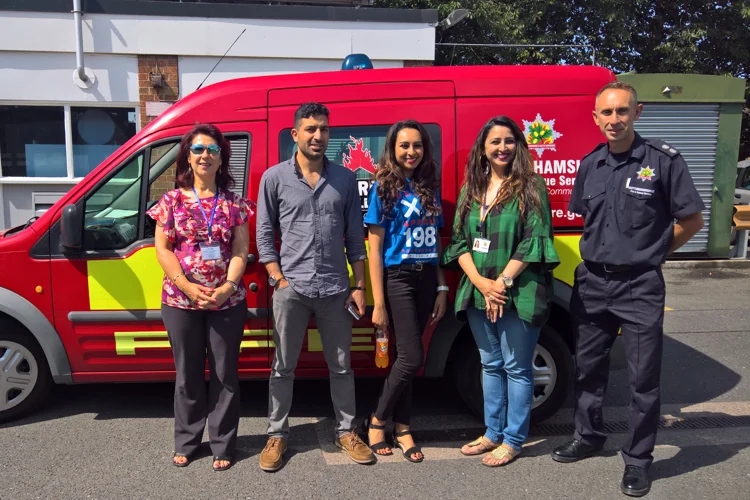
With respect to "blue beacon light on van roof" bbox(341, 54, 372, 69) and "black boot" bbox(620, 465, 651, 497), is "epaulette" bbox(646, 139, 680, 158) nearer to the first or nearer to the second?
"black boot" bbox(620, 465, 651, 497)

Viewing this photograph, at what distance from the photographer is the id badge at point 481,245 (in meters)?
3.21

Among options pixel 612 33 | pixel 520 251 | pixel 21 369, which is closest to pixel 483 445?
pixel 520 251

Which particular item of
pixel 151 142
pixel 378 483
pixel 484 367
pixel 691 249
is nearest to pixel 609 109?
pixel 484 367

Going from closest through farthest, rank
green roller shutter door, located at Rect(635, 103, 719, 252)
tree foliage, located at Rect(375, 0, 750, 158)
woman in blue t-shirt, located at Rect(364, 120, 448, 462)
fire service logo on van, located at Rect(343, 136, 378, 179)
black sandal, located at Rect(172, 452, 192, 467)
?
woman in blue t-shirt, located at Rect(364, 120, 448, 462)
black sandal, located at Rect(172, 452, 192, 467)
fire service logo on van, located at Rect(343, 136, 378, 179)
green roller shutter door, located at Rect(635, 103, 719, 252)
tree foliage, located at Rect(375, 0, 750, 158)

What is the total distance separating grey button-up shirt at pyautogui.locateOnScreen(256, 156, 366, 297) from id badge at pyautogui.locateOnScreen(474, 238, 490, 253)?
737mm

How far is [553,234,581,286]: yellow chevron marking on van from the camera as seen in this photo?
12.0ft

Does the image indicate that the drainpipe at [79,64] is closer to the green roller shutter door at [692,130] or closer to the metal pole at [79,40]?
the metal pole at [79,40]

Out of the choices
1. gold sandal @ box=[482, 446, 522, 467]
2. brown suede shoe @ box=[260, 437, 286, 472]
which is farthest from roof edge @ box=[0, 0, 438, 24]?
gold sandal @ box=[482, 446, 522, 467]

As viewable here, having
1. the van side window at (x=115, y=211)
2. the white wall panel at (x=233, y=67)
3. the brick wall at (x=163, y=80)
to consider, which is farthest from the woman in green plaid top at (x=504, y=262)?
the brick wall at (x=163, y=80)

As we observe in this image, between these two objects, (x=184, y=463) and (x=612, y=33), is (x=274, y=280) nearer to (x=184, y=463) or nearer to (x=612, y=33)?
(x=184, y=463)

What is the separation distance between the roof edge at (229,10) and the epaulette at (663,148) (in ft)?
24.2

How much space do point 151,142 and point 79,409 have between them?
192 centimetres

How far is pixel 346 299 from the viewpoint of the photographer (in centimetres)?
330

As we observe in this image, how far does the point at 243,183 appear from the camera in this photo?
363 cm
